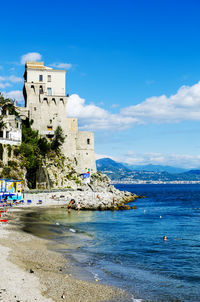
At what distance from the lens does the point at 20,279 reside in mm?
13797

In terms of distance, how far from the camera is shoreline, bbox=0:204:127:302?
491 inches

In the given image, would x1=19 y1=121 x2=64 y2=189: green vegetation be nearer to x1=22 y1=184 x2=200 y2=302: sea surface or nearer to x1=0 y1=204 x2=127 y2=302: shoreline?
x1=22 y1=184 x2=200 y2=302: sea surface

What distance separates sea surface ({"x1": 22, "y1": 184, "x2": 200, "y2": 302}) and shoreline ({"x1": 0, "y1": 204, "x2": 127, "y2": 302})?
916mm

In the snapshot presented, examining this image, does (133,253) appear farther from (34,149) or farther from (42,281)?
(34,149)

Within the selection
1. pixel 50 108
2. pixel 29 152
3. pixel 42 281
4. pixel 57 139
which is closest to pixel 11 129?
pixel 29 152

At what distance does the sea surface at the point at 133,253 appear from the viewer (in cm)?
1508

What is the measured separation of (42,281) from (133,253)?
9283 mm

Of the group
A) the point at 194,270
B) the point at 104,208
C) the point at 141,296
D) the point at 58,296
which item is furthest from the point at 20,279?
the point at 104,208

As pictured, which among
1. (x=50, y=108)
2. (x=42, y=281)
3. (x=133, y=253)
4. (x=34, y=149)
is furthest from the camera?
(x=50, y=108)

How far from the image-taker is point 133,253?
71.5 feet

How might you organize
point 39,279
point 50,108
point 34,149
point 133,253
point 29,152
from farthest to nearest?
1. point 50,108
2. point 34,149
3. point 29,152
4. point 133,253
5. point 39,279

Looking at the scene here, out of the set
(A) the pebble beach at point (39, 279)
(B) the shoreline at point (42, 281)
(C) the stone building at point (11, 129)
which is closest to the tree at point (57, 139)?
(C) the stone building at point (11, 129)

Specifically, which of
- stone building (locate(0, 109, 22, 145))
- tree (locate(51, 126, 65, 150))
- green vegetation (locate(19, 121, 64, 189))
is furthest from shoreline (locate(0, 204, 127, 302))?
tree (locate(51, 126, 65, 150))

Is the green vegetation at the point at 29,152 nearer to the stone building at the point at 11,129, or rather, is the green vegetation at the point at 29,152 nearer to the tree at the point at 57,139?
the tree at the point at 57,139
